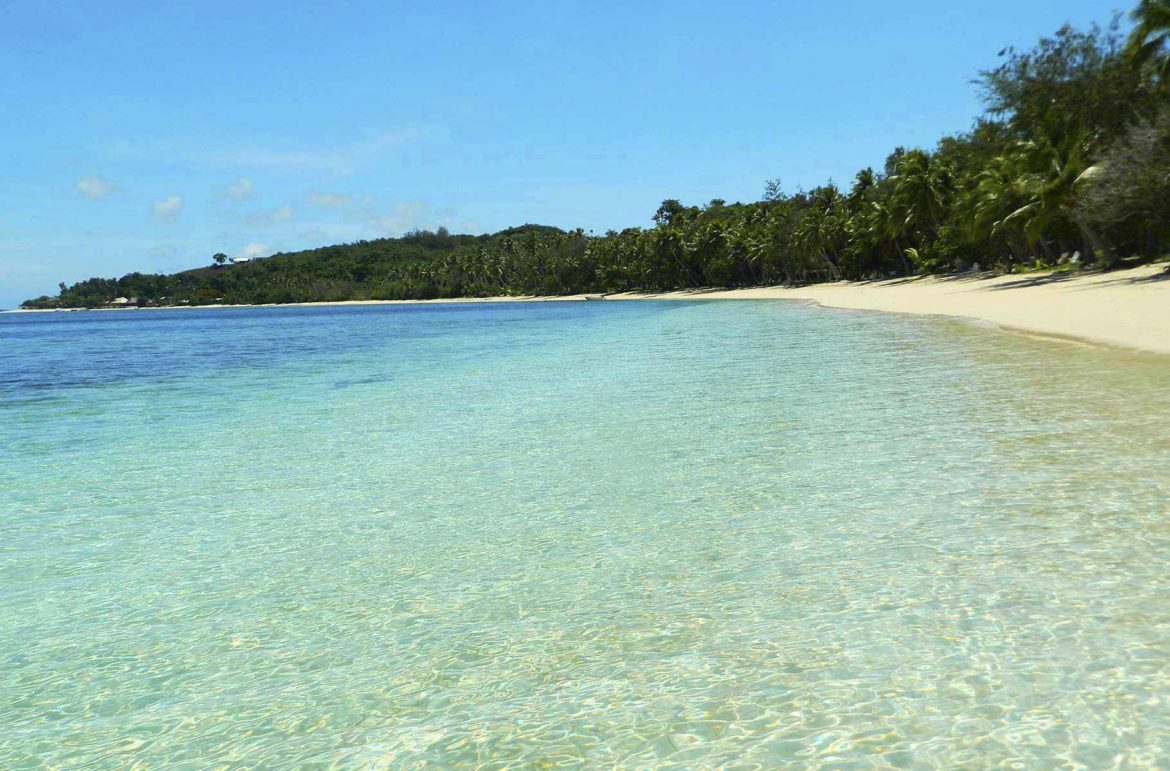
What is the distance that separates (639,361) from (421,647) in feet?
59.2

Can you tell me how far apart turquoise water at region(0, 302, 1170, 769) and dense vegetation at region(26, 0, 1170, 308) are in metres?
28.2

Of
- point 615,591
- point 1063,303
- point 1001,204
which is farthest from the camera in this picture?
point 1001,204

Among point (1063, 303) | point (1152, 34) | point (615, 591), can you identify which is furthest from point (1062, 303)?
point (615, 591)

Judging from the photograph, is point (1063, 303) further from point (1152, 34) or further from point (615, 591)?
point (615, 591)

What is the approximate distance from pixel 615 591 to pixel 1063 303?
29.6m

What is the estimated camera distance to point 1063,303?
98.6ft

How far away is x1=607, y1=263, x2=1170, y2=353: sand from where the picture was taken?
2128cm

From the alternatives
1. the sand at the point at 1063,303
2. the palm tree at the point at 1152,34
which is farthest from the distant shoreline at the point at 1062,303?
the palm tree at the point at 1152,34

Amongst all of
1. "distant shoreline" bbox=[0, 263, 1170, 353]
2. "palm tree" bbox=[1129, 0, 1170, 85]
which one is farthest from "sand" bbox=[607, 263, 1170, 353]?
"palm tree" bbox=[1129, 0, 1170, 85]

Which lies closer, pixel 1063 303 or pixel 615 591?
pixel 615 591

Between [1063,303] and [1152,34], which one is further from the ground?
[1152,34]

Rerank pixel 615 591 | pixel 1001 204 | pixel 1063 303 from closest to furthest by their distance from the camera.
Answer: pixel 615 591, pixel 1063 303, pixel 1001 204

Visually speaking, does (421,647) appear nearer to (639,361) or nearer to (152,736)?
(152,736)

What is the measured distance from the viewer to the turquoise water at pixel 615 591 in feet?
12.9
